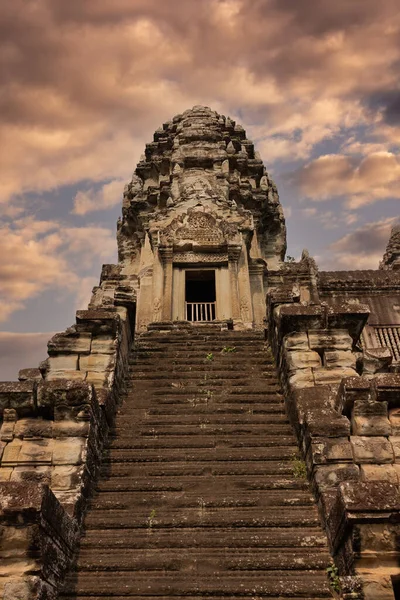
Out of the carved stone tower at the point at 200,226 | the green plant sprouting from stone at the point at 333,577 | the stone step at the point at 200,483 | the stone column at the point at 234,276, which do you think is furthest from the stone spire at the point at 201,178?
the green plant sprouting from stone at the point at 333,577

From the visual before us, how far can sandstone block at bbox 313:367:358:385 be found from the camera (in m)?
7.64

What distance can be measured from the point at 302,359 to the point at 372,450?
7.26 feet

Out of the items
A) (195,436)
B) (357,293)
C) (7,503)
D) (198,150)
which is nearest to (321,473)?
(195,436)

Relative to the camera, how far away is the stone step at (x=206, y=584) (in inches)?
195

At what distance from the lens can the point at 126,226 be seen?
21391 mm

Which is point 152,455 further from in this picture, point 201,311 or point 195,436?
point 201,311

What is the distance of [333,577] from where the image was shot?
5039mm

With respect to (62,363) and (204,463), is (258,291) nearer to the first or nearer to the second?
(62,363)

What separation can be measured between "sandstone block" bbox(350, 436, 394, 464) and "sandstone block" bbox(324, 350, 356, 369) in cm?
183

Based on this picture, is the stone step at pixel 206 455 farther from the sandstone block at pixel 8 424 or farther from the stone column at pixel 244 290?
the stone column at pixel 244 290

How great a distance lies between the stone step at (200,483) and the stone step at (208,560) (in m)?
0.99

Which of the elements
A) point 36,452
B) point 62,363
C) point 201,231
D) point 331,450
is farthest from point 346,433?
point 201,231

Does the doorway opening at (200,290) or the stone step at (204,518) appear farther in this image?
the doorway opening at (200,290)

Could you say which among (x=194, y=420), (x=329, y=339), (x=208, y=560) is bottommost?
(x=208, y=560)
